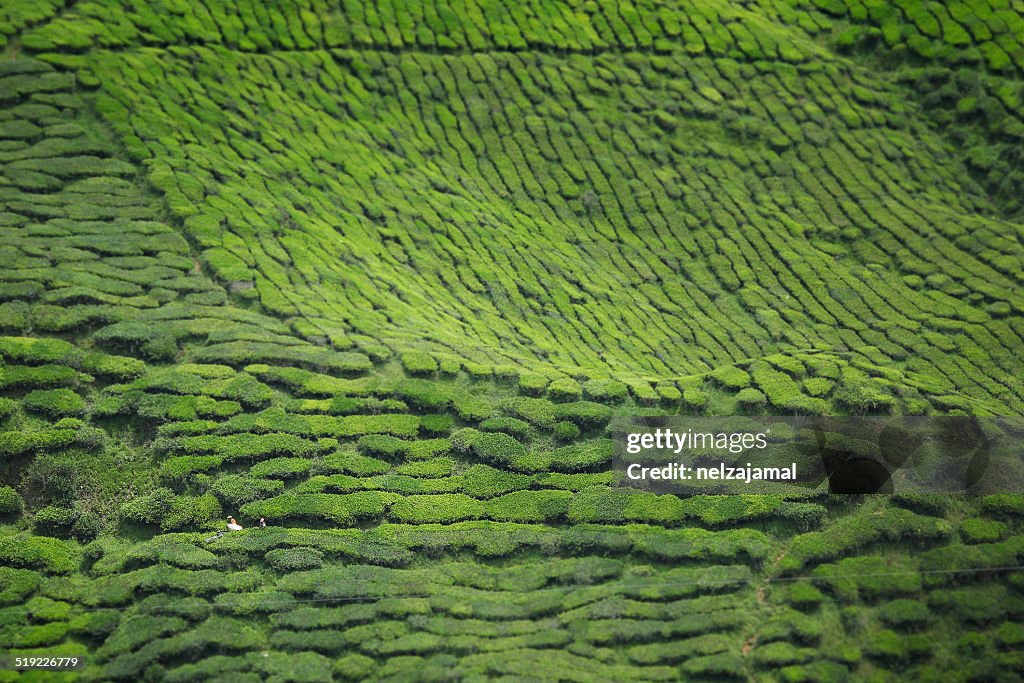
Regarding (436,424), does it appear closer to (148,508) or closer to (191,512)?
(191,512)

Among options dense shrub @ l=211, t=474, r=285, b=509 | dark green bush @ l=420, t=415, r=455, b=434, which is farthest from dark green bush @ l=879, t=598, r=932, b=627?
dense shrub @ l=211, t=474, r=285, b=509

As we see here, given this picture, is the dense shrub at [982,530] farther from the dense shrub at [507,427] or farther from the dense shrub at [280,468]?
the dense shrub at [280,468]

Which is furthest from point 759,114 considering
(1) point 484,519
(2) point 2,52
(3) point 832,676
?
(2) point 2,52

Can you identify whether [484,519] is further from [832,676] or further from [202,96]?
[202,96]

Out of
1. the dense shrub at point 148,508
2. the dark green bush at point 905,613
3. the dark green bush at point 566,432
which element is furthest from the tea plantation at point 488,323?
the dark green bush at point 566,432

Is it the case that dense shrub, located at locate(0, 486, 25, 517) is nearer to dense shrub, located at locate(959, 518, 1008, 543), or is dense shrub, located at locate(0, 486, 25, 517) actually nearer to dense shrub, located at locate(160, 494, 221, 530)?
dense shrub, located at locate(160, 494, 221, 530)

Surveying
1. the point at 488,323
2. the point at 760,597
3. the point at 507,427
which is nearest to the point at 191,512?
the point at 507,427

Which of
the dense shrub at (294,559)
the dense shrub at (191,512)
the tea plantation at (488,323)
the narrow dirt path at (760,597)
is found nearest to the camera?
the narrow dirt path at (760,597)

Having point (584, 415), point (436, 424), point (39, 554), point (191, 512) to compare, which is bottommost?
point (39, 554)
